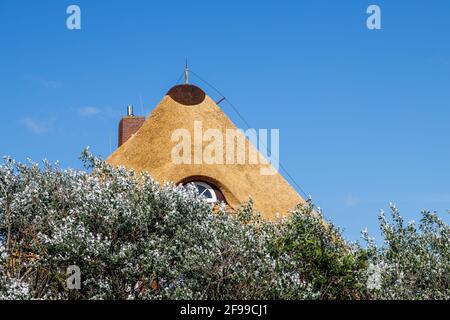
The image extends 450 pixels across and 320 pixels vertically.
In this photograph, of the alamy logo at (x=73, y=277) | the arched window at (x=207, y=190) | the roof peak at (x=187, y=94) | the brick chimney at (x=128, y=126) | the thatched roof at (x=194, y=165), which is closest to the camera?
the alamy logo at (x=73, y=277)

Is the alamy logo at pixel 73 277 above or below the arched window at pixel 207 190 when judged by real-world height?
below

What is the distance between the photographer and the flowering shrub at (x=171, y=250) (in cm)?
1823

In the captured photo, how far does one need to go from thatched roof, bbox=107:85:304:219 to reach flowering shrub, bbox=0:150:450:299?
18.8 feet

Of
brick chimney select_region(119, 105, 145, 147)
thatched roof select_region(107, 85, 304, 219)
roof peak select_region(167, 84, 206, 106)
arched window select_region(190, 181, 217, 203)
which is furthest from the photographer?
brick chimney select_region(119, 105, 145, 147)

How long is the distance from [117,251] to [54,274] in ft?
5.18

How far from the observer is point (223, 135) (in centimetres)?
2928

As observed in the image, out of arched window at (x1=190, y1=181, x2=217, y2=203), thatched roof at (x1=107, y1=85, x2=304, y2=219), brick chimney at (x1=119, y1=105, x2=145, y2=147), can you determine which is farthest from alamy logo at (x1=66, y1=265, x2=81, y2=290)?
brick chimney at (x1=119, y1=105, x2=145, y2=147)

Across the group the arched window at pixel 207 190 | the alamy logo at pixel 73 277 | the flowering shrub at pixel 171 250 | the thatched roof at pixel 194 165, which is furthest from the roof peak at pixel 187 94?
the alamy logo at pixel 73 277

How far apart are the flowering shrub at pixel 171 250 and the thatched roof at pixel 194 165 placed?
5.73m

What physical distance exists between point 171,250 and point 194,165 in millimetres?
9042

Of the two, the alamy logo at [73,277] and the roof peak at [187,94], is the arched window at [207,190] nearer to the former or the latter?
the roof peak at [187,94]

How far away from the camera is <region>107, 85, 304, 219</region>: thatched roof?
27.8m

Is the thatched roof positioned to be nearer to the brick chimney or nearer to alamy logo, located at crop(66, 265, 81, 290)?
the brick chimney
